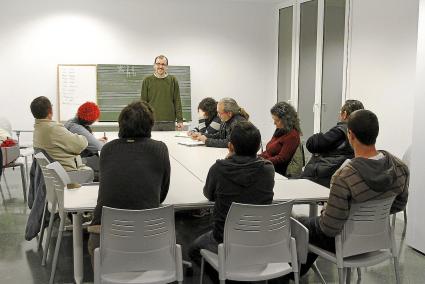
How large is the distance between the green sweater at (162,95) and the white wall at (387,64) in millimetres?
2430

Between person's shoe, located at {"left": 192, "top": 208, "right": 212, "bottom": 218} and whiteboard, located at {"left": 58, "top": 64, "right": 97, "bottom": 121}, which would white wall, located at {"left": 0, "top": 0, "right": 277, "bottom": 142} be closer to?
whiteboard, located at {"left": 58, "top": 64, "right": 97, "bottom": 121}

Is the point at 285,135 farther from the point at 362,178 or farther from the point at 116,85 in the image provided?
the point at 116,85

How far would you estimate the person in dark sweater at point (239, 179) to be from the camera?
9.12ft

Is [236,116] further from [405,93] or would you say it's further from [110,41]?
[110,41]

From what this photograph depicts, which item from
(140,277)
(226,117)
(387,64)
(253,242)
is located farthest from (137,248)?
(387,64)

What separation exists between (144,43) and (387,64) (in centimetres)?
422

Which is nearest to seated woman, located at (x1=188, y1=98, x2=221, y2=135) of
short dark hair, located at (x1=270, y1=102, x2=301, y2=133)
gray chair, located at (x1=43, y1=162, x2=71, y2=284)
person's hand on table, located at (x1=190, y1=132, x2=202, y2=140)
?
person's hand on table, located at (x1=190, y1=132, x2=202, y2=140)

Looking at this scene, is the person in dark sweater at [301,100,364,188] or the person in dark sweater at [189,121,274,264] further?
the person in dark sweater at [301,100,364,188]

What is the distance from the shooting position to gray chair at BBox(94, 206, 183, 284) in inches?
98.3

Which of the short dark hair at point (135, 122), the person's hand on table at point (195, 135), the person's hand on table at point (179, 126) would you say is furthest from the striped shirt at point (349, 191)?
the person's hand on table at point (179, 126)

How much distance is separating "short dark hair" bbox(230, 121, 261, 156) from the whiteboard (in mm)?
5740

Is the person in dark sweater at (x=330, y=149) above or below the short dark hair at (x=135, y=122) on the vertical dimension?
below

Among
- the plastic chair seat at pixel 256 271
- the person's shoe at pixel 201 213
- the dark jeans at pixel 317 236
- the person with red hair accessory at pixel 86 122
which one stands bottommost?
the person's shoe at pixel 201 213

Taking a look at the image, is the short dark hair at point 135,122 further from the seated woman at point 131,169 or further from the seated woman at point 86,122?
the seated woman at point 86,122
